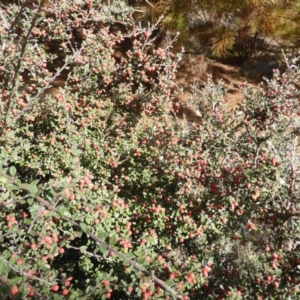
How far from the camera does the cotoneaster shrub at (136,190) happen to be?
179 cm

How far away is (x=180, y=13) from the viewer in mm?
4680

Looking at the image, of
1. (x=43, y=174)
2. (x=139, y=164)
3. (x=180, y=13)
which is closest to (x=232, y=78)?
(x=180, y=13)

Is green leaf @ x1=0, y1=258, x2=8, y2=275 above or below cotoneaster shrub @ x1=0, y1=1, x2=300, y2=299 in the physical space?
below

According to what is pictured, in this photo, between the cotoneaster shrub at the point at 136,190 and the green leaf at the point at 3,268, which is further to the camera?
the cotoneaster shrub at the point at 136,190

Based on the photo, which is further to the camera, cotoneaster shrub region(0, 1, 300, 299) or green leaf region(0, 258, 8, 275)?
cotoneaster shrub region(0, 1, 300, 299)

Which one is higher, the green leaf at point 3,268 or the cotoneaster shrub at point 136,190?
the cotoneaster shrub at point 136,190

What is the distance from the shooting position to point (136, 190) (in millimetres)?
2971

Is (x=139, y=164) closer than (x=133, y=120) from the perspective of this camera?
Yes

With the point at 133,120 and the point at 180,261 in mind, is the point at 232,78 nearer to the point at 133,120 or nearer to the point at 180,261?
the point at 133,120

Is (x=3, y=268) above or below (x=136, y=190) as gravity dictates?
below

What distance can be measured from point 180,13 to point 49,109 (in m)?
2.55

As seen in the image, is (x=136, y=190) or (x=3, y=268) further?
(x=136, y=190)

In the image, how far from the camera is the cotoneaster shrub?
5.88ft

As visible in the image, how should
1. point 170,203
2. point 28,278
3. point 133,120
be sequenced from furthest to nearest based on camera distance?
point 133,120 < point 170,203 < point 28,278
